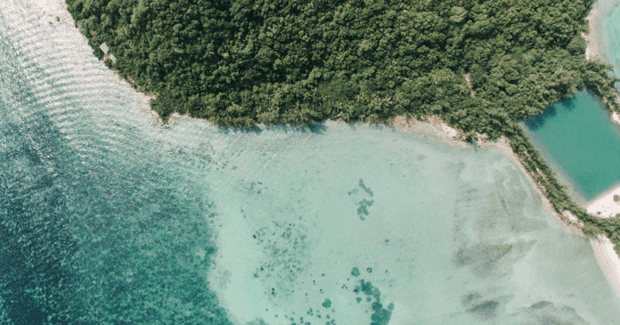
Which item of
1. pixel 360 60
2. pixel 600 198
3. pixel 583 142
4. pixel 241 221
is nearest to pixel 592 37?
pixel 583 142

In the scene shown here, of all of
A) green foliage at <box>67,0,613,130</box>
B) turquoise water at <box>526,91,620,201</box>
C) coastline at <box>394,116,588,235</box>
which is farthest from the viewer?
coastline at <box>394,116,588,235</box>

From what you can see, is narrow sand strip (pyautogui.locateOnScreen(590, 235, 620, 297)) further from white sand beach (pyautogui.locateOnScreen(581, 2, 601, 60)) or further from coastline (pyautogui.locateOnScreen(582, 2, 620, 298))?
white sand beach (pyautogui.locateOnScreen(581, 2, 601, 60))

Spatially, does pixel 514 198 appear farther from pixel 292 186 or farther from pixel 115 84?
pixel 115 84

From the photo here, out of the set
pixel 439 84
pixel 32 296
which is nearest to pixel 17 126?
pixel 32 296

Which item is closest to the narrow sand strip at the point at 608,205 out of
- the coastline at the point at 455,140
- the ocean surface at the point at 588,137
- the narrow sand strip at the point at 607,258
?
the ocean surface at the point at 588,137

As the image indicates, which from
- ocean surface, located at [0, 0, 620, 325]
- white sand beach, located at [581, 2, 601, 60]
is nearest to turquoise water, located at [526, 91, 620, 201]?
white sand beach, located at [581, 2, 601, 60]
